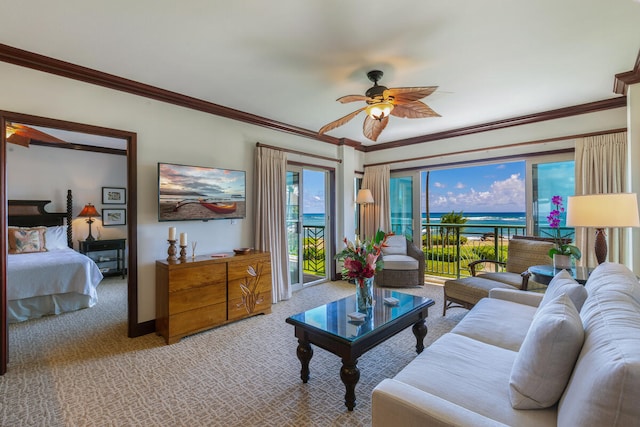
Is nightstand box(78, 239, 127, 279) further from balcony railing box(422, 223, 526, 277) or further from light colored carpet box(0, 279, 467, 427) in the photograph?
balcony railing box(422, 223, 526, 277)

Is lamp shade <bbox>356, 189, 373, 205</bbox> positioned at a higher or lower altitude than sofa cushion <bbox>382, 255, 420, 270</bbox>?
higher

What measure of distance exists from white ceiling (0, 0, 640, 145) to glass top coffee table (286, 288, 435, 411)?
2.10 meters

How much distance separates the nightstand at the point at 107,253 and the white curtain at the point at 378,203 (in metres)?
4.64

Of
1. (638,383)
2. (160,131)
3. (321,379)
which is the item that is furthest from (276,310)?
(638,383)

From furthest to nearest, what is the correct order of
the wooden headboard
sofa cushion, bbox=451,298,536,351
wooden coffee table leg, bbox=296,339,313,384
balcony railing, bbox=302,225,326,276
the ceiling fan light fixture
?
balcony railing, bbox=302,225,326,276 → the wooden headboard → the ceiling fan light fixture → wooden coffee table leg, bbox=296,339,313,384 → sofa cushion, bbox=451,298,536,351

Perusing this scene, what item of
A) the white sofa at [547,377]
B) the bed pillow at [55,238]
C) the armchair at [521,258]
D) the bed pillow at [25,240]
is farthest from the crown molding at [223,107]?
the bed pillow at [55,238]

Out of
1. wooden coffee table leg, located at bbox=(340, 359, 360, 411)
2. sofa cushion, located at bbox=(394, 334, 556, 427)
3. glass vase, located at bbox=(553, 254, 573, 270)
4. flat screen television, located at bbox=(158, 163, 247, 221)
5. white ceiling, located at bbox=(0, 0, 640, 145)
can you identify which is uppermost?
white ceiling, located at bbox=(0, 0, 640, 145)

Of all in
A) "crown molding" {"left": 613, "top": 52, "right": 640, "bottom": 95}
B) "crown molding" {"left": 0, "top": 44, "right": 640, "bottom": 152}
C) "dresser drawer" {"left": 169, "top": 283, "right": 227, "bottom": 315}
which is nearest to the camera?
"crown molding" {"left": 0, "top": 44, "right": 640, "bottom": 152}

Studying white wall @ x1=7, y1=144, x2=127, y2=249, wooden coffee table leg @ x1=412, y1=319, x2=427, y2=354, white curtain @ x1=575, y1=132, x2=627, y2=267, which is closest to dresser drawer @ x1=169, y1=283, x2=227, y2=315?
wooden coffee table leg @ x1=412, y1=319, x2=427, y2=354

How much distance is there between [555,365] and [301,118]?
3.77 m

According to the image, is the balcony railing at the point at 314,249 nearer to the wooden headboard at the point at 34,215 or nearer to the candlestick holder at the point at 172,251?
the candlestick holder at the point at 172,251

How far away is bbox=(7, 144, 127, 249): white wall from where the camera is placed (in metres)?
4.86

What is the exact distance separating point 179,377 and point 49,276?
101 inches

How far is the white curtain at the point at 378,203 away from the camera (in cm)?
549
